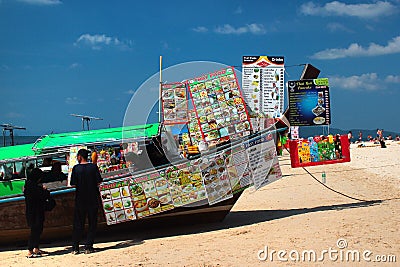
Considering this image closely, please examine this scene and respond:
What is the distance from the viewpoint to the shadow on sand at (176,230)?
8.39 metres

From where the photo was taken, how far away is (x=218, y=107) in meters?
8.31

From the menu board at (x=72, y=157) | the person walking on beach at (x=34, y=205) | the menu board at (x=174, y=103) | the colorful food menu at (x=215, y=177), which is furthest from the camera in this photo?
the menu board at (x=174, y=103)

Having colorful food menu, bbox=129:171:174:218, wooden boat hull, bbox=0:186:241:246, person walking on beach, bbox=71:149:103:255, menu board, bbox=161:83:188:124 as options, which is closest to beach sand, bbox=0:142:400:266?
wooden boat hull, bbox=0:186:241:246

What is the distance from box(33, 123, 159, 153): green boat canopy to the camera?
8586 millimetres

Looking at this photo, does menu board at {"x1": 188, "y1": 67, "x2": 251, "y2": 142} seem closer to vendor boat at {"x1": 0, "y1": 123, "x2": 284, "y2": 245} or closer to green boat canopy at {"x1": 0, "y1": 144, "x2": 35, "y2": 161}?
vendor boat at {"x1": 0, "y1": 123, "x2": 284, "y2": 245}

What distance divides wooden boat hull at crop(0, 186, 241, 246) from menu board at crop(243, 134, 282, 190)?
0.57 metres

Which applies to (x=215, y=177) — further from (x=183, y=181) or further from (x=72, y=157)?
(x=72, y=157)

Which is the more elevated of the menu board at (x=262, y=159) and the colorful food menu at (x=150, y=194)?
the menu board at (x=262, y=159)

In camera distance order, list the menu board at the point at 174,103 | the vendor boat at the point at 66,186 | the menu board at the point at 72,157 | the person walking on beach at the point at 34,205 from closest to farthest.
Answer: the person walking on beach at the point at 34,205 < the vendor boat at the point at 66,186 < the menu board at the point at 72,157 < the menu board at the point at 174,103

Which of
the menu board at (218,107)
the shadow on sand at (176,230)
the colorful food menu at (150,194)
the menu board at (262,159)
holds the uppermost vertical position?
the menu board at (218,107)

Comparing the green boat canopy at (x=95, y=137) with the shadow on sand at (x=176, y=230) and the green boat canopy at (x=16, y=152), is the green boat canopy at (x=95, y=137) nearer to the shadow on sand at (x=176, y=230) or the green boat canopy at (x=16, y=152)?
the green boat canopy at (x=16, y=152)

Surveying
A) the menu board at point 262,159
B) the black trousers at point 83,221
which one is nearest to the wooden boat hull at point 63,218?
the menu board at point 262,159

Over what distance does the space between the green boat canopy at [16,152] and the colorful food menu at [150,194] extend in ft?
7.30

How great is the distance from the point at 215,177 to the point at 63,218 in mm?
2814
